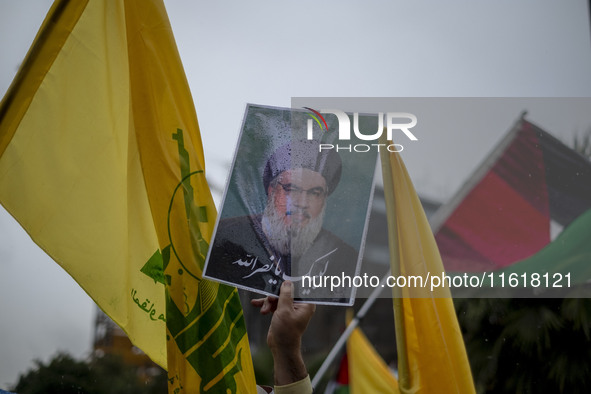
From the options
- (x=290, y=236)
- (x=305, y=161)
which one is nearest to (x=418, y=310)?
(x=290, y=236)

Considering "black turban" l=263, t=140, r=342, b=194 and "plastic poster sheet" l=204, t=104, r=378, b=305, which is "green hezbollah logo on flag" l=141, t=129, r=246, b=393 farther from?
"black turban" l=263, t=140, r=342, b=194

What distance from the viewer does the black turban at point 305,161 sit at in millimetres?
2898

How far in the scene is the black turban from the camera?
2.90m

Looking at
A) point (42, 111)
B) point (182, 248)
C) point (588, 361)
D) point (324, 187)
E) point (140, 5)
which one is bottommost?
point (588, 361)

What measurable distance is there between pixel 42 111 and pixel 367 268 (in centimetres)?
304

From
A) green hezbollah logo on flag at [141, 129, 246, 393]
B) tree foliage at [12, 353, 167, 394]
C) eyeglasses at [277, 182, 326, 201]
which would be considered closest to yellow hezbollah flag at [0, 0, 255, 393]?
green hezbollah logo on flag at [141, 129, 246, 393]

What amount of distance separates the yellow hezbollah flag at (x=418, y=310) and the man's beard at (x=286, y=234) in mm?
499

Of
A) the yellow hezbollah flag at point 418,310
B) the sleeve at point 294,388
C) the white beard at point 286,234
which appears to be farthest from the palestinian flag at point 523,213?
the sleeve at point 294,388

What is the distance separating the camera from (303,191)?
2.92m

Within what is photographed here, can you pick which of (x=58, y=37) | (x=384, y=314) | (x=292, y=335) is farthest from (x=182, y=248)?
(x=384, y=314)

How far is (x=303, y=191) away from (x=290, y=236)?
0.81ft

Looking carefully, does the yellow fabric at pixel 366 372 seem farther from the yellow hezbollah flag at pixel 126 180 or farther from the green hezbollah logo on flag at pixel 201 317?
the green hezbollah logo on flag at pixel 201 317

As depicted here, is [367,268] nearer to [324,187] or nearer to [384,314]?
[324,187]

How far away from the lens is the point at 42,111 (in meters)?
2.87
